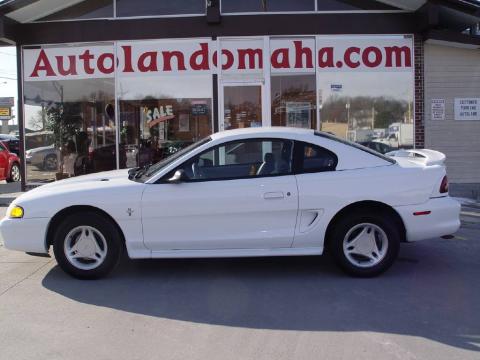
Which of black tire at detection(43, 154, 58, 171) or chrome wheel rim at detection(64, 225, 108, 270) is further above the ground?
black tire at detection(43, 154, 58, 171)

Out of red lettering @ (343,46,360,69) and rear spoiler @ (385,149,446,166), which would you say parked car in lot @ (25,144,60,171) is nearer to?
red lettering @ (343,46,360,69)

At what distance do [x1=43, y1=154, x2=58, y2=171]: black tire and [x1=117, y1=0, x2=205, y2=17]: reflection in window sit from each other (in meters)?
3.62

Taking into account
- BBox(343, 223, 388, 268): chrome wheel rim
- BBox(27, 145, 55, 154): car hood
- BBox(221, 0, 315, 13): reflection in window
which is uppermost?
BBox(221, 0, 315, 13): reflection in window

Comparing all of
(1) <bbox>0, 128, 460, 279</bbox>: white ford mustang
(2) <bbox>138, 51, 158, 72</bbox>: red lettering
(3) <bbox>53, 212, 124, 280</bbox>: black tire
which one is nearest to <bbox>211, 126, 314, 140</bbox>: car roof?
(1) <bbox>0, 128, 460, 279</bbox>: white ford mustang

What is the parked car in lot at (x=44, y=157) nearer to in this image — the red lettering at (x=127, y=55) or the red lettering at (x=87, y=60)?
the red lettering at (x=87, y=60)

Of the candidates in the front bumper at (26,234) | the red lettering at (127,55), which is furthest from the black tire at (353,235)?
the red lettering at (127,55)

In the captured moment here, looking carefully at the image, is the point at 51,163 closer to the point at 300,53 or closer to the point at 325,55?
the point at 300,53

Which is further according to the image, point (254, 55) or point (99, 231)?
point (254, 55)

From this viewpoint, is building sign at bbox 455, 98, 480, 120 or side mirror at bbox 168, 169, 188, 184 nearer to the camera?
side mirror at bbox 168, 169, 188, 184

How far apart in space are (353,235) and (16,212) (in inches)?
141

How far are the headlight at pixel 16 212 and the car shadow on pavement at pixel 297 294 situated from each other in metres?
0.76

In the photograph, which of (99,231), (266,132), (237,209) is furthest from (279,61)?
(99,231)

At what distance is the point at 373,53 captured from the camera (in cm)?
1248

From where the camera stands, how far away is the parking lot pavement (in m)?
4.18
